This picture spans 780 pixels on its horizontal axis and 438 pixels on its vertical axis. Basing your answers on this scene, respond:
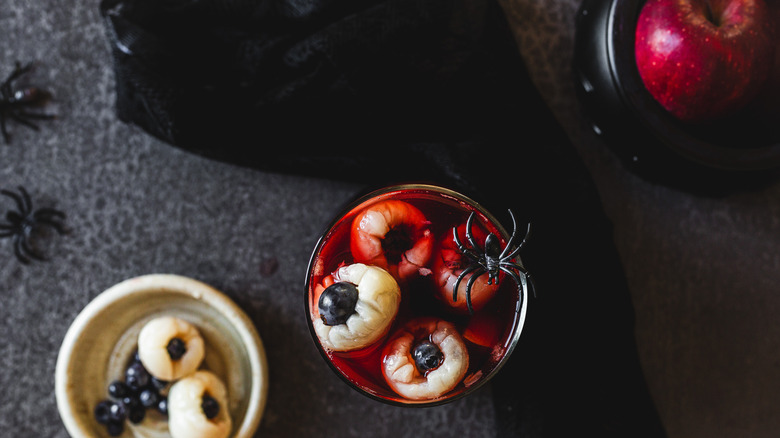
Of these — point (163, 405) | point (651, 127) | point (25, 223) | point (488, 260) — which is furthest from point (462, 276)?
point (25, 223)

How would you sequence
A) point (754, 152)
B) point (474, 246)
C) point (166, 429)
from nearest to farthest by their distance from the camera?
point (474, 246), point (754, 152), point (166, 429)

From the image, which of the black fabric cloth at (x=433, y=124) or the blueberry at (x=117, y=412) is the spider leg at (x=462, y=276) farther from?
the blueberry at (x=117, y=412)

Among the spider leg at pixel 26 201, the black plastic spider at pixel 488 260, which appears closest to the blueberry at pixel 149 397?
the spider leg at pixel 26 201

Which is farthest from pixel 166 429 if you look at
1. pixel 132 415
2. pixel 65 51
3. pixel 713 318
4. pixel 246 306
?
pixel 713 318

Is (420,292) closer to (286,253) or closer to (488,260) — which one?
(488,260)

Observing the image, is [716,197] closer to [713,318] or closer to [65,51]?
[713,318]

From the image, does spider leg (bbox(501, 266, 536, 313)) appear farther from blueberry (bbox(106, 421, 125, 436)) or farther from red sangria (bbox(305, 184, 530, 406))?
blueberry (bbox(106, 421, 125, 436))
